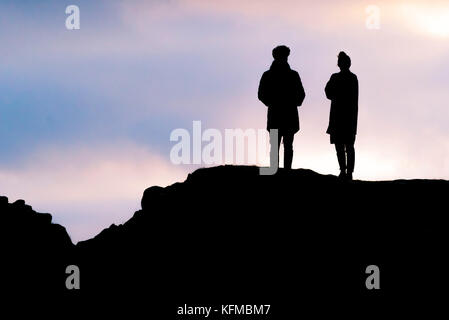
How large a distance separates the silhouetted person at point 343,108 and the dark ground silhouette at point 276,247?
36.1 inches

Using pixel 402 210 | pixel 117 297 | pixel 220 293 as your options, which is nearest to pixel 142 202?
pixel 117 297

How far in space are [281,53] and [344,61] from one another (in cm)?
179

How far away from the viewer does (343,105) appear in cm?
2308

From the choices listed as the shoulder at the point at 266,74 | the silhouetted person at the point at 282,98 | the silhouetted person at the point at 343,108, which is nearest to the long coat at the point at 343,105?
the silhouetted person at the point at 343,108

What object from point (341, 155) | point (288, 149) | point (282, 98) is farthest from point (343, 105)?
point (288, 149)

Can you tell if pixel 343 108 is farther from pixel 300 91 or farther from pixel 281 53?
pixel 281 53

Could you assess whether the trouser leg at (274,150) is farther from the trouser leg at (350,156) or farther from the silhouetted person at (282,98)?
the trouser leg at (350,156)

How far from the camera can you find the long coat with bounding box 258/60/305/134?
2225 centimetres

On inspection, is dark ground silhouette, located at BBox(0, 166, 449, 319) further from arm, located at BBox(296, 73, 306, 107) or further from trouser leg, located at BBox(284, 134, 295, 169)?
arm, located at BBox(296, 73, 306, 107)

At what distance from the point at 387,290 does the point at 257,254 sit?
10.5 ft

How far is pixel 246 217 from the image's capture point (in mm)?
22203

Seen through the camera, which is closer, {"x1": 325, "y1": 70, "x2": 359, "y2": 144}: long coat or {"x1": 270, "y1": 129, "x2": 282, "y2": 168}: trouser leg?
{"x1": 270, "y1": 129, "x2": 282, "y2": 168}: trouser leg

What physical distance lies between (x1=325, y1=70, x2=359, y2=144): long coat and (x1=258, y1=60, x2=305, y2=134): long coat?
3.25 feet

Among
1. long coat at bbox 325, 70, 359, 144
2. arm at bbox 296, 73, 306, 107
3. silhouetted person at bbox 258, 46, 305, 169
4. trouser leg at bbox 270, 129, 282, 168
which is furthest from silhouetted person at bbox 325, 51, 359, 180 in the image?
trouser leg at bbox 270, 129, 282, 168
